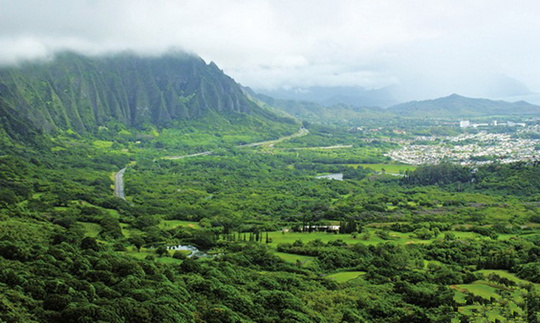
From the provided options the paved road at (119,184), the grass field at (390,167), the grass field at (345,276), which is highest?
the paved road at (119,184)

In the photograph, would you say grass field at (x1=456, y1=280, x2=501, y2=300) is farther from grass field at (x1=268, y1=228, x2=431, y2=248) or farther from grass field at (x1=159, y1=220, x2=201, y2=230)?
grass field at (x1=159, y1=220, x2=201, y2=230)

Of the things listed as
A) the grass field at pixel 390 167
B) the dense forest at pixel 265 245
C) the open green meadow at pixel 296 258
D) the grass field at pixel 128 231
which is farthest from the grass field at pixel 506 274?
the grass field at pixel 390 167

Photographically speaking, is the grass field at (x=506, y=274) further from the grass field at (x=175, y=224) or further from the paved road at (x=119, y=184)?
the paved road at (x=119, y=184)

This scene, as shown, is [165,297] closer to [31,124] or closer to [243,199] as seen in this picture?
[243,199]

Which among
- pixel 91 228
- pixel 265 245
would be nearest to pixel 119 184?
pixel 91 228

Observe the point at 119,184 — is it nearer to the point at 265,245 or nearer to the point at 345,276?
the point at 265,245

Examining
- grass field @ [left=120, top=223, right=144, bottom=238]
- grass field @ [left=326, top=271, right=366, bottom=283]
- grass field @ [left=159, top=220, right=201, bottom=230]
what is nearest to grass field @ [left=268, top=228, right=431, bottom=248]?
grass field @ [left=326, top=271, right=366, bottom=283]

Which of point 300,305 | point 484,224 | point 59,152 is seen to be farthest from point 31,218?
point 59,152
